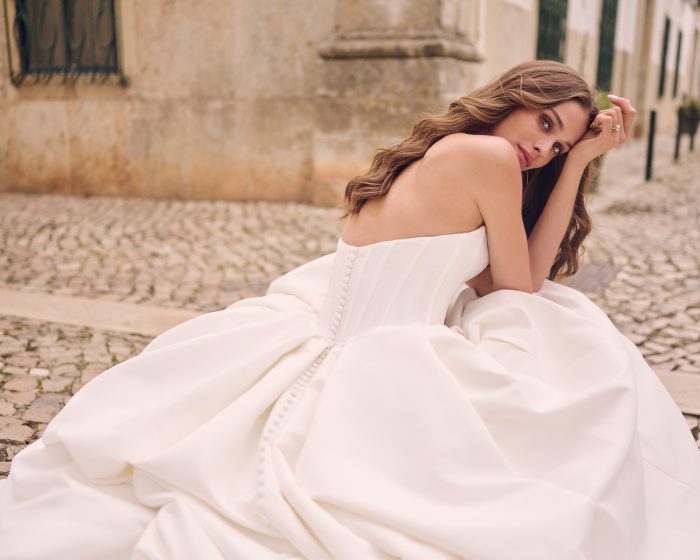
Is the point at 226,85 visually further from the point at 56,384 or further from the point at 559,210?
the point at 559,210

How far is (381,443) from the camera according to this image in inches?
73.0

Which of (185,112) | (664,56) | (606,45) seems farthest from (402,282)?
(664,56)

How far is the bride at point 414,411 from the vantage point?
1.74m

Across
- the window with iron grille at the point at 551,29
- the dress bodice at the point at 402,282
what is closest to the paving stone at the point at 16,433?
the dress bodice at the point at 402,282

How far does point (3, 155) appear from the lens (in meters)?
9.11

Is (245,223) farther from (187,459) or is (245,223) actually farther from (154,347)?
(187,459)

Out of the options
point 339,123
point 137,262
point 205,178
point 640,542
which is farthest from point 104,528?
point 205,178

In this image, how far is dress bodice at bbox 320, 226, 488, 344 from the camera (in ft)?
7.14

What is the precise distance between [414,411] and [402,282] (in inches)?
17.4

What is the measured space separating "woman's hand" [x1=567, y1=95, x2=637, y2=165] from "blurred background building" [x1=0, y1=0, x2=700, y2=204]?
16.7 feet

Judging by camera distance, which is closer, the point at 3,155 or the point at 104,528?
the point at 104,528

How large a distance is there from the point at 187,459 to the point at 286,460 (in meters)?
0.24

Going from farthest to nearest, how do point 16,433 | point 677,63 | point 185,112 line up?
point 677,63 < point 185,112 < point 16,433

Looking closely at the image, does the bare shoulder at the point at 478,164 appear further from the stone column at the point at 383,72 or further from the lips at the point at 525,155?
the stone column at the point at 383,72
